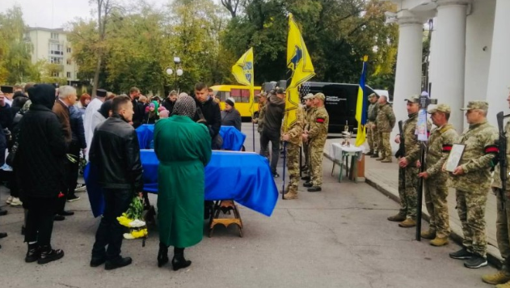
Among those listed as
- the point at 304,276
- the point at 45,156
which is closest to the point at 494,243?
the point at 304,276

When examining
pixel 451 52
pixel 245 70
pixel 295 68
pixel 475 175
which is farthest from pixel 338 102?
pixel 475 175

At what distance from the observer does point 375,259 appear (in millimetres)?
5844

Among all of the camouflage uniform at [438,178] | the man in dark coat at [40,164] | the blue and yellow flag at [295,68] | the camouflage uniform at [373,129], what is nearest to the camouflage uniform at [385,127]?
the camouflage uniform at [373,129]

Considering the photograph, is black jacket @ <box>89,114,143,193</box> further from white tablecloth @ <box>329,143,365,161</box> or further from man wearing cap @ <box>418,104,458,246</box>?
white tablecloth @ <box>329,143,365,161</box>

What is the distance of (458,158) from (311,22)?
108 feet

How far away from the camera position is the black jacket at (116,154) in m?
5.04

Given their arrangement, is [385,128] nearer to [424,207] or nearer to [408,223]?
[424,207]

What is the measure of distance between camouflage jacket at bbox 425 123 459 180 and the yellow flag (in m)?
3.05

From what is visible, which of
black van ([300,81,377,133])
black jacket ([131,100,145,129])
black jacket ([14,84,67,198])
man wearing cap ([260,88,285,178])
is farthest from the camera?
black van ([300,81,377,133])

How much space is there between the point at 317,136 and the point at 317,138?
2.0 inches

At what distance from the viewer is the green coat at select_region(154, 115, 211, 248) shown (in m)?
5.01

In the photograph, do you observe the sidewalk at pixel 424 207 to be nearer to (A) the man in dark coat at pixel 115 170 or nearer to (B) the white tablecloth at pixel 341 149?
(B) the white tablecloth at pixel 341 149

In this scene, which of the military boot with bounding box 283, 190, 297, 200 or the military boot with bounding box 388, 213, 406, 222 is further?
the military boot with bounding box 283, 190, 297, 200

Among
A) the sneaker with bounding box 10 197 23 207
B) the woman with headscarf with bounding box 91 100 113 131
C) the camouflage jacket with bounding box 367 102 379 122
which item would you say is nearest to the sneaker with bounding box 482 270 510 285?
the woman with headscarf with bounding box 91 100 113 131
